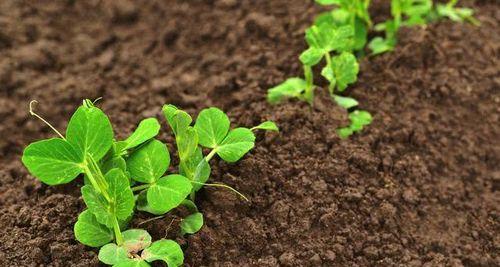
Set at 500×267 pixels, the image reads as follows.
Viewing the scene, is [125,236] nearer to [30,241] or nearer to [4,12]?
[30,241]

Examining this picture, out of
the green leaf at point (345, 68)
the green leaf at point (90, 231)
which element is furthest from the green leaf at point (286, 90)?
the green leaf at point (90, 231)

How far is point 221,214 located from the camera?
204 cm

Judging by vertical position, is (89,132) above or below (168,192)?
above

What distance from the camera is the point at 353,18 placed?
2.59 meters

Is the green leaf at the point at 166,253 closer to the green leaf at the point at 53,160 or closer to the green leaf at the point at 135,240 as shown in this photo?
the green leaf at the point at 135,240

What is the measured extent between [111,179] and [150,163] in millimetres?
145

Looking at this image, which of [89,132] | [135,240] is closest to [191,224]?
[135,240]

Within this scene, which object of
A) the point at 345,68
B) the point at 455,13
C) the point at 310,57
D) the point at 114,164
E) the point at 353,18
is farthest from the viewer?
the point at 455,13

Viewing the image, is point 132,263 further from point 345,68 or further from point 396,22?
point 396,22

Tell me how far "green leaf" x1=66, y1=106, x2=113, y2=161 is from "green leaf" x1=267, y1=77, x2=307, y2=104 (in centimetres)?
70

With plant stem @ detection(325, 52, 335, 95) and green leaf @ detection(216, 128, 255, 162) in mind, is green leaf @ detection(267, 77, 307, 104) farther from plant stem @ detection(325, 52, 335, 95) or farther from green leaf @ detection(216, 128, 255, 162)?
green leaf @ detection(216, 128, 255, 162)

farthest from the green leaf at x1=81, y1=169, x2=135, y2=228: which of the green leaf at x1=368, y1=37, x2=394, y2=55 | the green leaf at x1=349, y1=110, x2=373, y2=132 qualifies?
the green leaf at x1=368, y1=37, x2=394, y2=55

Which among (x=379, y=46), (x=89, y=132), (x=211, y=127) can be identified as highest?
(x=89, y=132)

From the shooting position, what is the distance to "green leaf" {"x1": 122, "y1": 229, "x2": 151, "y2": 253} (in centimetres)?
187
